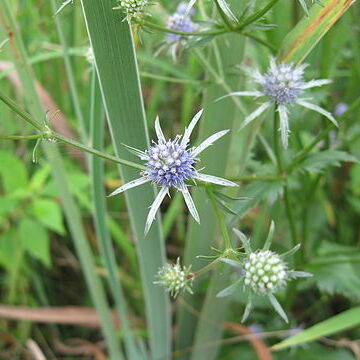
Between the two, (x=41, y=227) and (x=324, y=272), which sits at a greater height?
(x=41, y=227)

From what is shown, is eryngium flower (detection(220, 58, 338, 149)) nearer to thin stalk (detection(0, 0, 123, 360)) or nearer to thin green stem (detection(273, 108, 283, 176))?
thin green stem (detection(273, 108, 283, 176))

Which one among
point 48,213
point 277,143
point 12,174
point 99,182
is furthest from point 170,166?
point 12,174

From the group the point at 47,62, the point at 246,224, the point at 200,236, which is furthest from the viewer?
→ the point at 47,62

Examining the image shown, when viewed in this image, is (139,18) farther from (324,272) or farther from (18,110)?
(324,272)

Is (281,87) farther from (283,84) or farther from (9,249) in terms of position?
(9,249)

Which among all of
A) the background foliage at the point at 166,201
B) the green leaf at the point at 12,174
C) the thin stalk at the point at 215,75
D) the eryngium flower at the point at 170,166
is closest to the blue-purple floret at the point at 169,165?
the eryngium flower at the point at 170,166

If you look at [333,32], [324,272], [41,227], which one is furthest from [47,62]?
[324,272]
